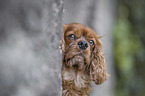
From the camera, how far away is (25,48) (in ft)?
2.49

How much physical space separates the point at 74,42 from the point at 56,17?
36.8 inches

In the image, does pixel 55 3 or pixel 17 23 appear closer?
pixel 17 23

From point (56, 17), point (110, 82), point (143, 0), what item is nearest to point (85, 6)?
point (110, 82)

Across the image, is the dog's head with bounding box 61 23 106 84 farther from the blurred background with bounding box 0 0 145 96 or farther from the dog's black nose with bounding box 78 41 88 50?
the blurred background with bounding box 0 0 145 96

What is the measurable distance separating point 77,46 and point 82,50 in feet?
0.21

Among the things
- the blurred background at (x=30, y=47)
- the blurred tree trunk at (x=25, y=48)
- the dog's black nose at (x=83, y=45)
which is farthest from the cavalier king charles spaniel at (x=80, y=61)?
the blurred tree trunk at (x=25, y=48)

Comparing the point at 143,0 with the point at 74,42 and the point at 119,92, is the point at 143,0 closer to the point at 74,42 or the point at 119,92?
the point at 119,92

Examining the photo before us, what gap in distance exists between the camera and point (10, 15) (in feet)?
2.15

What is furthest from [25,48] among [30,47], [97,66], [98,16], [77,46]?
[98,16]

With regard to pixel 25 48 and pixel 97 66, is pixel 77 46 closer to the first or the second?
pixel 97 66

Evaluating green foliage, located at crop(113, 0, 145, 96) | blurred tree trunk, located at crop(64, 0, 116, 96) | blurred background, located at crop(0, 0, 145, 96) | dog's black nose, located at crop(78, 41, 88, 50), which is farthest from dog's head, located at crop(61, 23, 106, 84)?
green foliage, located at crop(113, 0, 145, 96)

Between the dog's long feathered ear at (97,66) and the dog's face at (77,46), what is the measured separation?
102 millimetres

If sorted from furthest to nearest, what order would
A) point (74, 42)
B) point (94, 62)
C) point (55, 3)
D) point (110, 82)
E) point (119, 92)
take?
point (119, 92) < point (110, 82) < point (94, 62) < point (74, 42) < point (55, 3)

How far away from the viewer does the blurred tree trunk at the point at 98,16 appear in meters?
4.71
